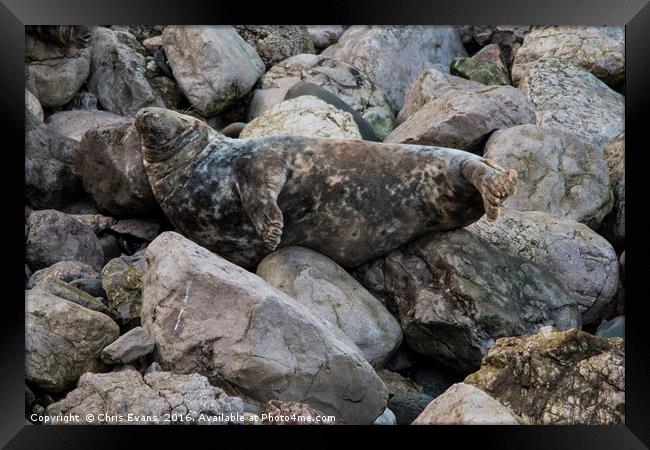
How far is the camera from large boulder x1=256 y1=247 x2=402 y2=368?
7691 mm

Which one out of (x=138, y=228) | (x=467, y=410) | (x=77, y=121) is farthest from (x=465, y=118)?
(x=467, y=410)

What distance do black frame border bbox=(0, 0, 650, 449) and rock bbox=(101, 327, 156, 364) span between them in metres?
0.54

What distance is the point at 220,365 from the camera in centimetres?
657

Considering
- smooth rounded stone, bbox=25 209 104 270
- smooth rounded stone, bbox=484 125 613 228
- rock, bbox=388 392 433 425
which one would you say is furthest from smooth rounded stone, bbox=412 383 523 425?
smooth rounded stone, bbox=484 125 613 228

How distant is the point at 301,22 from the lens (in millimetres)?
6426

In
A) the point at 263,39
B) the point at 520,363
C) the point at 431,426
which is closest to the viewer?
the point at 431,426

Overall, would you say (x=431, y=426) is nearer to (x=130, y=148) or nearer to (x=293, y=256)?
(x=293, y=256)

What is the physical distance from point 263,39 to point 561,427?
6868mm

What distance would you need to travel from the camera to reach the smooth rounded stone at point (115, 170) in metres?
8.84

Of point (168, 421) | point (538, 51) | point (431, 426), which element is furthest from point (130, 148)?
point (538, 51)

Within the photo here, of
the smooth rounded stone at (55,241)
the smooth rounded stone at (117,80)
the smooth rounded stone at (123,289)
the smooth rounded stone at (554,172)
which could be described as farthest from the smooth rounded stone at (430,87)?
the smooth rounded stone at (123,289)

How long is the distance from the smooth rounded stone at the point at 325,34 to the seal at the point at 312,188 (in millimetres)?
4947

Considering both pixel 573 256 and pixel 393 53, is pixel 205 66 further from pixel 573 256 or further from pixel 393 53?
pixel 573 256

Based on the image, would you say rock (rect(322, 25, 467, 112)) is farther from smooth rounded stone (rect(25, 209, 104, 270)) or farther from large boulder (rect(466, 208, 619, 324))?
smooth rounded stone (rect(25, 209, 104, 270))
